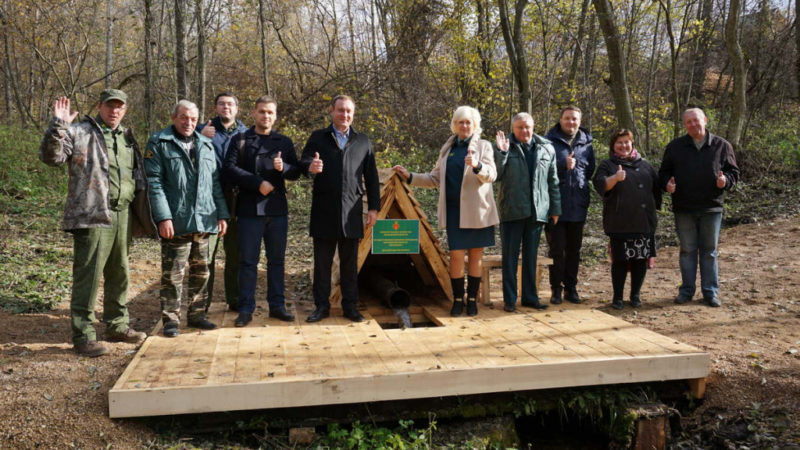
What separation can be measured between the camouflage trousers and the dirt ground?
0.47 metres

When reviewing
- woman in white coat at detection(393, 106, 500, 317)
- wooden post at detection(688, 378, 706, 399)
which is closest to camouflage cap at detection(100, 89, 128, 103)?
woman in white coat at detection(393, 106, 500, 317)

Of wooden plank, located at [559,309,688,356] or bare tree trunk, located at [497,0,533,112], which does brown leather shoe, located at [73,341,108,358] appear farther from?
bare tree trunk, located at [497,0,533,112]

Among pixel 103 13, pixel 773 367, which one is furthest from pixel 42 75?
pixel 773 367

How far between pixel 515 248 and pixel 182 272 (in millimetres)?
3090

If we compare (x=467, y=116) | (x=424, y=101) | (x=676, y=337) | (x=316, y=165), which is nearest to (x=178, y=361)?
(x=316, y=165)

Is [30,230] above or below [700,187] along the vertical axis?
below

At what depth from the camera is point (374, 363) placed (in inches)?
160

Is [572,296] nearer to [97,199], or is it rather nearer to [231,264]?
[231,264]

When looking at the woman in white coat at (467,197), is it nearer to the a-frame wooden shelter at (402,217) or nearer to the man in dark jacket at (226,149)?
the a-frame wooden shelter at (402,217)

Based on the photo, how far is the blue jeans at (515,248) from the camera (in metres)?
5.61

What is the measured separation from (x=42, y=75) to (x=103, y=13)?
4.96 m

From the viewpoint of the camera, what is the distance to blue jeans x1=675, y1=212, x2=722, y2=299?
5.96 m

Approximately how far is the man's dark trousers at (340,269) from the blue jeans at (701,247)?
3.55 metres

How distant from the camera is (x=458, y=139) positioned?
546 centimetres
